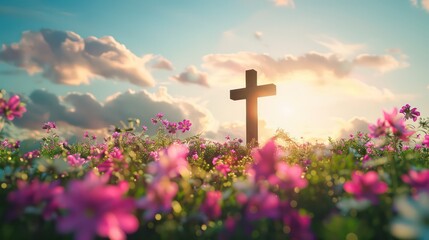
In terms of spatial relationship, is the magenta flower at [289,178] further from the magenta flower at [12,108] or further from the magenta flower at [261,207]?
the magenta flower at [12,108]

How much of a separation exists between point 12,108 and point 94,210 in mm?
2250

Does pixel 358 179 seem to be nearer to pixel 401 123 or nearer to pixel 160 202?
pixel 160 202

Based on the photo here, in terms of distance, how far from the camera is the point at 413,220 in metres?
1.43

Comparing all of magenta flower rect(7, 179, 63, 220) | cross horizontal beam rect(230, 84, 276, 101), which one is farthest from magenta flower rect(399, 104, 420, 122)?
magenta flower rect(7, 179, 63, 220)

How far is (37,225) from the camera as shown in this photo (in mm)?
2115

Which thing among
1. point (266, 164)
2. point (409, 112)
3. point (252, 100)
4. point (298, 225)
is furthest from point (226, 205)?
point (252, 100)

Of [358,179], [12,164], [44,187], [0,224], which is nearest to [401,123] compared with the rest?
[358,179]

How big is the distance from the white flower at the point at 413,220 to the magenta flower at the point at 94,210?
102 cm

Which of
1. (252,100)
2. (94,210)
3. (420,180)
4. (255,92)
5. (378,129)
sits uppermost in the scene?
(255,92)

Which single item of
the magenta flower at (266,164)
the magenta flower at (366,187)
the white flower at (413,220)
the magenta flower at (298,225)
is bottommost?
the magenta flower at (298,225)

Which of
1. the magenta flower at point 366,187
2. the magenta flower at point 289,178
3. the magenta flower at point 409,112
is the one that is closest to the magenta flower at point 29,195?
the magenta flower at point 289,178

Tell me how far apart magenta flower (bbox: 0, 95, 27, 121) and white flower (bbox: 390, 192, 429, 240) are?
3113 millimetres

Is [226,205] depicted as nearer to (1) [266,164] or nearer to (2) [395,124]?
(1) [266,164]

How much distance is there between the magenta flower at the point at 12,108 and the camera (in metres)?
3.29
